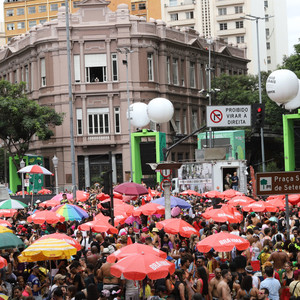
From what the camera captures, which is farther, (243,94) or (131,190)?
(243,94)

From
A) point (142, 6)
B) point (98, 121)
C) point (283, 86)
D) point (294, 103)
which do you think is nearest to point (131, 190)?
point (283, 86)

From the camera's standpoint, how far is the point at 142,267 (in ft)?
43.6

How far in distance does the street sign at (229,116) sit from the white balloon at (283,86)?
766 cm

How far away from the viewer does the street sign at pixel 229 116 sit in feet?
83.4

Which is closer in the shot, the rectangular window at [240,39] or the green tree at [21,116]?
the green tree at [21,116]

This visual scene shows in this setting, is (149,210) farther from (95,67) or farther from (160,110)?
(95,67)

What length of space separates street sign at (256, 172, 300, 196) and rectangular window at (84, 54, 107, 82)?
159 ft

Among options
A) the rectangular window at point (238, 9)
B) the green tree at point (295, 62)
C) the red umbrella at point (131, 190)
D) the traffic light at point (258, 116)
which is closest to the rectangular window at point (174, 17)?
the rectangular window at point (238, 9)

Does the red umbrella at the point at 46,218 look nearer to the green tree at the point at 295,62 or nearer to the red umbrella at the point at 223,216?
the red umbrella at the point at 223,216

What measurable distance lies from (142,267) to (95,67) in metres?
51.4

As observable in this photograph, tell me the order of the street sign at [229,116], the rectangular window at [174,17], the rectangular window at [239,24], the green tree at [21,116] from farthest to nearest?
the rectangular window at [174,17] → the rectangular window at [239,24] → the green tree at [21,116] → the street sign at [229,116]

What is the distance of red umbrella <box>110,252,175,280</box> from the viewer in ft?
43.5

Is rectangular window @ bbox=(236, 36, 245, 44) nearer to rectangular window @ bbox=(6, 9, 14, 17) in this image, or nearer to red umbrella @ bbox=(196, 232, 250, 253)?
rectangular window @ bbox=(6, 9, 14, 17)

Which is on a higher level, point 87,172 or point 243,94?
point 243,94
